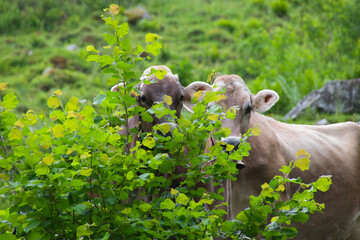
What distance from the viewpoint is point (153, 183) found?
271cm

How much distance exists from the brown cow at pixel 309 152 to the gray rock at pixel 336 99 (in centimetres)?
369

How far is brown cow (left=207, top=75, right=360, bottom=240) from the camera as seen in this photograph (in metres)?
4.85

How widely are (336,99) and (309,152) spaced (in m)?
4.93

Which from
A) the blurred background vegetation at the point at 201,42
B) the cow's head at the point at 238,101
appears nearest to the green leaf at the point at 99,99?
the cow's head at the point at 238,101

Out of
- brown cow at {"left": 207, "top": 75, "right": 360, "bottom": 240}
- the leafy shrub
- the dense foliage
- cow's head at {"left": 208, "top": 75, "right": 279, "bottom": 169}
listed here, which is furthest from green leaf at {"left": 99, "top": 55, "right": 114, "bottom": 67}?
the leafy shrub

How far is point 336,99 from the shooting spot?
33.8ft

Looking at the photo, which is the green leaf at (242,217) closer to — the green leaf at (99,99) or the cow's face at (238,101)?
the green leaf at (99,99)

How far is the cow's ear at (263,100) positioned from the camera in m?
5.11

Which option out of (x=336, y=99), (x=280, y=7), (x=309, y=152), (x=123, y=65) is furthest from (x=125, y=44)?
(x=280, y=7)

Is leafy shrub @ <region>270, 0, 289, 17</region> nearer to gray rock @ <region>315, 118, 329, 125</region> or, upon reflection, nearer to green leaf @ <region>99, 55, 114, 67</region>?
gray rock @ <region>315, 118, 329, 125</region>

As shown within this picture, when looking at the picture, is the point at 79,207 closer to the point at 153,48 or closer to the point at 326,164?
the point at 153,48

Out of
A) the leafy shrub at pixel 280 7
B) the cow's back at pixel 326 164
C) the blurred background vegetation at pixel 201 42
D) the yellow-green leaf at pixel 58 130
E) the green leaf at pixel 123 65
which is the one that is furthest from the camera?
the leafy shrub at pixel 280 7

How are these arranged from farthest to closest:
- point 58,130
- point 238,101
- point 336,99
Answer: point 336,99, point 238,101, point 58,130

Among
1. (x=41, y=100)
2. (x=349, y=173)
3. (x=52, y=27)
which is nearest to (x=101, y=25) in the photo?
(x=52, y=27)
